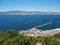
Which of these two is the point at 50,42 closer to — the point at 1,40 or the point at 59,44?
the point at 59,44

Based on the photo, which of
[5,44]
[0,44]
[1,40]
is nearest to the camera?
[5,44]

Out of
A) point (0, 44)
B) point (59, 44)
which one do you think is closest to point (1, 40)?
point (0, 44)

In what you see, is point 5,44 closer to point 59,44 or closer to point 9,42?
point 9,42

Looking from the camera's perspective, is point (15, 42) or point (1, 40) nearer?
point (15, 42)

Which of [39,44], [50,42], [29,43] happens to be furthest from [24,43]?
[50,42]

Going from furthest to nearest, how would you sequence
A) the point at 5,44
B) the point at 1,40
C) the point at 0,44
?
1. the point at 1,40
2. the point at 0,44
3. the point at 5,44

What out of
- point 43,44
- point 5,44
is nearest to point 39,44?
point 43,44

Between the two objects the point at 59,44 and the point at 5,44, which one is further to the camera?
the point at 59,44
